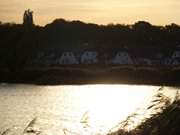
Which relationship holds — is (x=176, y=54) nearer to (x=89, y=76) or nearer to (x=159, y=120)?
(x=89, y=76)

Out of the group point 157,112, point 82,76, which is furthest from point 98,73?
point 157,112

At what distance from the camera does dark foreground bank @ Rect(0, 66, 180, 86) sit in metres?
144

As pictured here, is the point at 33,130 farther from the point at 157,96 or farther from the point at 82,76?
the point at 82,76

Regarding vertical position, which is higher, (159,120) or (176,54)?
(159,120)

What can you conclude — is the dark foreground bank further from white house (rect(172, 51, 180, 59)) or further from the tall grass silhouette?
the tall grass silhouette

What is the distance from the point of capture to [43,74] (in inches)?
6112

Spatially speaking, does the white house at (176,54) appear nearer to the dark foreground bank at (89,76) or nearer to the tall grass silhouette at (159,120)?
the dark foreground bank at (89,76)

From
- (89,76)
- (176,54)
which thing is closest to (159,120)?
(89,76)

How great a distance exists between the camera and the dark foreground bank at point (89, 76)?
14425cm

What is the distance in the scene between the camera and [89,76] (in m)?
154

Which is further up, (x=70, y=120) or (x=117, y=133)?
(x=117, y=133)

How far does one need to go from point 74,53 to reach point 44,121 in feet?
470

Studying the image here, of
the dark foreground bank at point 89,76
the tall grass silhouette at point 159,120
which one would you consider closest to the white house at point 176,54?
the dark foreground bank at point 89,76

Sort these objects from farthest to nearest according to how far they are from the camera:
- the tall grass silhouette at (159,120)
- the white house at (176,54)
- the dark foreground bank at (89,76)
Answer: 1. the white house at (176,54)
2. the dark foreground bank at (89,76)
3. the tall grass silhouette at (159,120)
